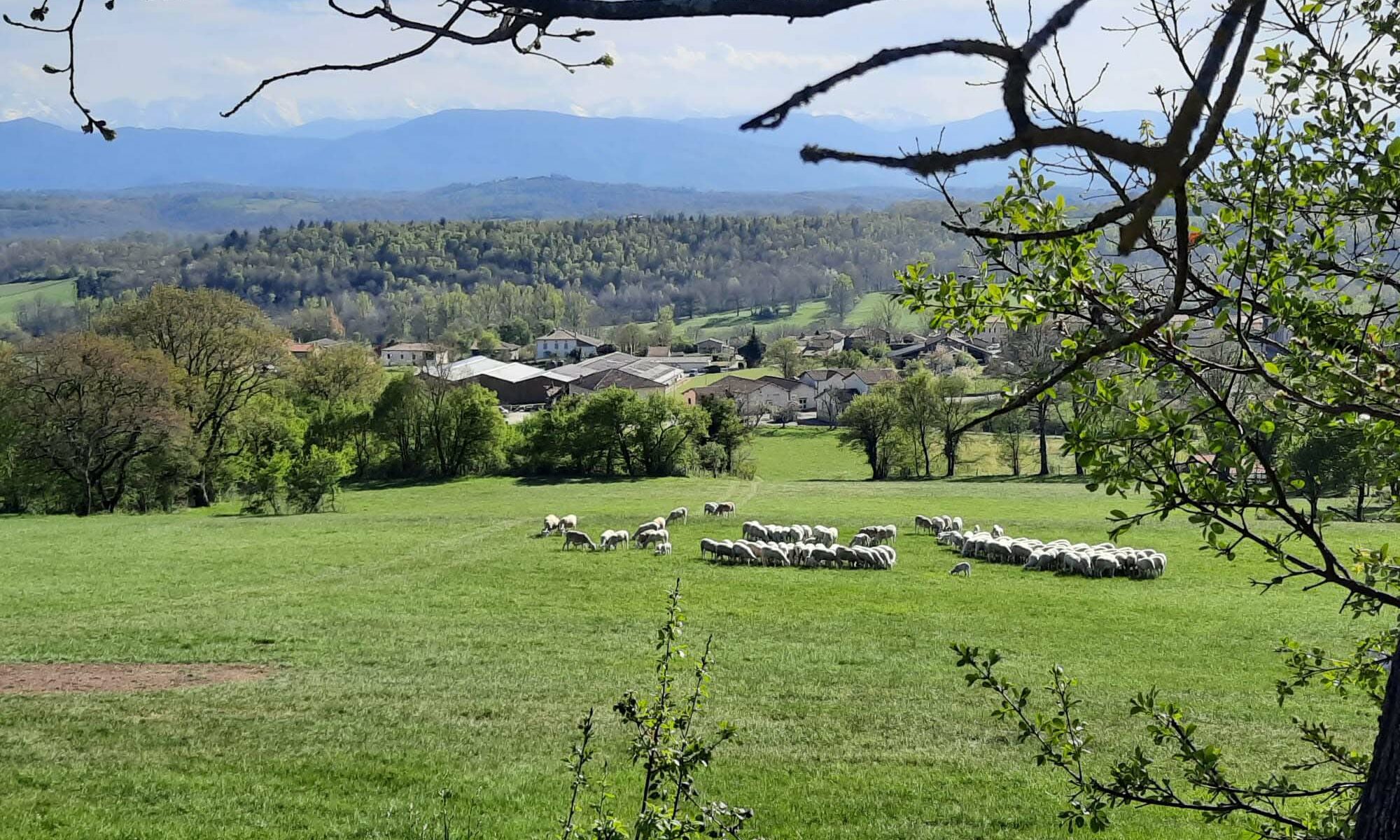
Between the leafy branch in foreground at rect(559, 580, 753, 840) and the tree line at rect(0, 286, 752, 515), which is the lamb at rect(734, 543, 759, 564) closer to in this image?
the leafy branch in foreground at rect(559, 580, 753, 840)

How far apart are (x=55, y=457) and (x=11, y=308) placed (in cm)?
17488

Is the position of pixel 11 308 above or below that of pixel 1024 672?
above

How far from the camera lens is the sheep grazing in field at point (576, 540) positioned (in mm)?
28016

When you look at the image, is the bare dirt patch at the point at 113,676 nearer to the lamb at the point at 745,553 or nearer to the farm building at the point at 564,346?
the lamb at the point at 745,553

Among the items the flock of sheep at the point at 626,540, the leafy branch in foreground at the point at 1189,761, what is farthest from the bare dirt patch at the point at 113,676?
the flock of sheep at the point at 626,540

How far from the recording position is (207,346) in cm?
4688

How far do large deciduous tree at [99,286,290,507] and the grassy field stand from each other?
16.3 meters

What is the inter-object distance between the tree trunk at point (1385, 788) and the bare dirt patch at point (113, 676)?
14.4 meters

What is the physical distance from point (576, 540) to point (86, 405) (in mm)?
24212

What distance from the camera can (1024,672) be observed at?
14.4 metres

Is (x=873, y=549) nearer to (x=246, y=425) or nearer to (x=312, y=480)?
(x=312, y=480)

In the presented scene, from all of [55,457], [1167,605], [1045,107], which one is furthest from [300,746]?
[55,457]

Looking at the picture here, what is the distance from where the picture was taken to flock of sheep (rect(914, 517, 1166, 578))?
23.1m

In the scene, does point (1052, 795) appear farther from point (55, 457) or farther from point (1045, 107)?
point (55, 457)
